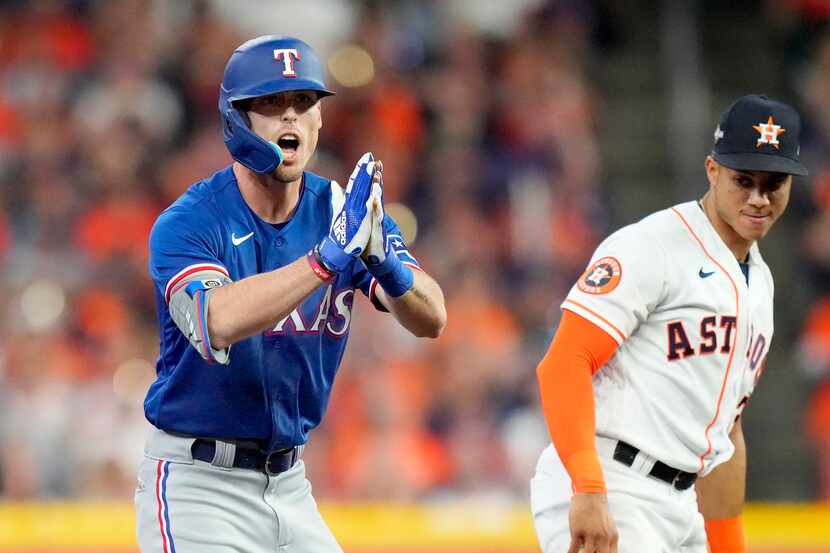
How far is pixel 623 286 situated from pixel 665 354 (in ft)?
0.80

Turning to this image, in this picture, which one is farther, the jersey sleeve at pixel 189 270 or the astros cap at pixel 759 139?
the astros cap at pixel 759 139

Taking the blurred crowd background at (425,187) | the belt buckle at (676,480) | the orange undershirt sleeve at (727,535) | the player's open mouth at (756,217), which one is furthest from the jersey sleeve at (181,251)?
the blurred crowd background at (425,187)

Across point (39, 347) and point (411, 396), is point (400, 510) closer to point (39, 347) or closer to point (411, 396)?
point (411, 396)

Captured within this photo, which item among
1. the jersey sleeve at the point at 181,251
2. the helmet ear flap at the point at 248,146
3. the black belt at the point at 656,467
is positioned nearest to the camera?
the jersey sleeve at the point at 181,251

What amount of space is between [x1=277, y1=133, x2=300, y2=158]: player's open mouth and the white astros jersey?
848 mm

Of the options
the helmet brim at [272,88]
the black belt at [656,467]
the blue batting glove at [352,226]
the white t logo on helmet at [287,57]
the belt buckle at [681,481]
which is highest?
the white t logo on helmet at [287,57]

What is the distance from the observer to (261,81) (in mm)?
3705

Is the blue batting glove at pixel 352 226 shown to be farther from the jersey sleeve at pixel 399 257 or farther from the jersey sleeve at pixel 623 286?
the jersey sleeve at pixel 623 286

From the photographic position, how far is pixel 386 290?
12.0 feet

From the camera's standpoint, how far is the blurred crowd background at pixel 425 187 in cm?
809

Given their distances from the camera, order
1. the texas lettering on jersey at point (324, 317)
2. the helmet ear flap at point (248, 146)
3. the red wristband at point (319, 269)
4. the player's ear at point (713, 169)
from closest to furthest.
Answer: the red wristband at point (319, 269) → the helmet ear flap at point (248, 146) → the texas lettering on jersey at point (324, 317) → the player's ear at point (713, 169)

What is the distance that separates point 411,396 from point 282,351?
14.9 ft

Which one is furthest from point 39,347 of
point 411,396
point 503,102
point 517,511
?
point 503,102

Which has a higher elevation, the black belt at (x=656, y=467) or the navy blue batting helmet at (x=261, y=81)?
the navy blue batting helmet at (x=261, y=81)
